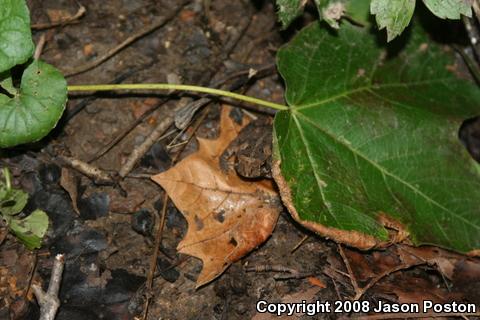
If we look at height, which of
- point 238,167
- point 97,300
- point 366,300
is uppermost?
point 238,167

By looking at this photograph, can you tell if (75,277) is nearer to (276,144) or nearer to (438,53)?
(276,144)

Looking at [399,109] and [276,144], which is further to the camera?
[399,109]

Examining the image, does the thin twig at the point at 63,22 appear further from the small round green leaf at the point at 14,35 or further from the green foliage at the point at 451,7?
the green foliage at the point at 451,7

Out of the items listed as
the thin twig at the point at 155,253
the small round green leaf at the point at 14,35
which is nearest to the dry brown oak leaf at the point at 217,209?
the thin twig at the point at 155,253

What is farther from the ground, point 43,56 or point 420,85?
point 420,85

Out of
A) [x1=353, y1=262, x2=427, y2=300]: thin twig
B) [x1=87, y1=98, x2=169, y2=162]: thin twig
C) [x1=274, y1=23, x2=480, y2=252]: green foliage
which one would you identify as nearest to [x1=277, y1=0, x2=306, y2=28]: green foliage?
[x1=274, y1=23, x2=480, y2=252]: green foliage

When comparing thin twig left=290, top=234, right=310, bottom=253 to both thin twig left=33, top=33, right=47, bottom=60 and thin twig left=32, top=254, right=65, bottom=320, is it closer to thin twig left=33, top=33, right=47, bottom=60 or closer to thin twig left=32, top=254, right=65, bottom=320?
thin twig left=32, top=254, right=65, bottom=320

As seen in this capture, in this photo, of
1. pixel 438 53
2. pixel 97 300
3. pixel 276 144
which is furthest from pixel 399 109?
pixel 97 300

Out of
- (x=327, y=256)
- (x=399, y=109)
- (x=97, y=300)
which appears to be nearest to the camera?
(x=97, y=300)

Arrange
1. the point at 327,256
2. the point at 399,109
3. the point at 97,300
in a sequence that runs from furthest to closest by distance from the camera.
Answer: the point at 399,109, the point at 327,256, the point at 97,300
